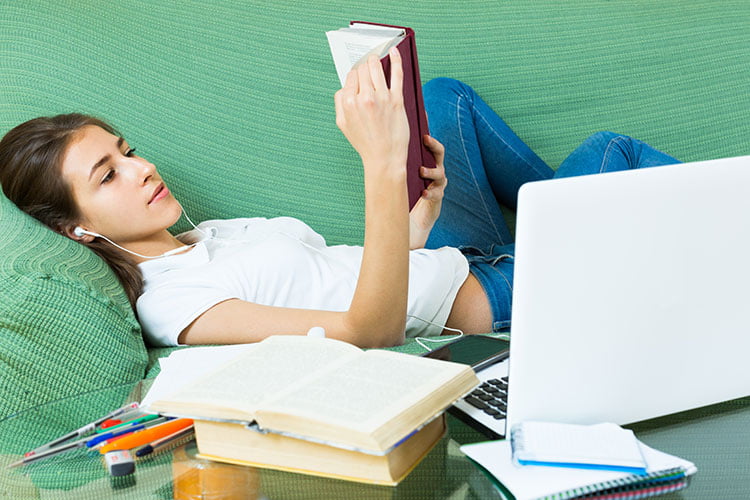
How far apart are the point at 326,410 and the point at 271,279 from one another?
2.37 ft

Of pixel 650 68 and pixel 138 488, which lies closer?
pixel 138 488

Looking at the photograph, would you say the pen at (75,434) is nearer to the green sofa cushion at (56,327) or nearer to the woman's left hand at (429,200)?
the green sofa cushion at (56,327)

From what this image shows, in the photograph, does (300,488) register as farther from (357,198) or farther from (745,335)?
(357,198)

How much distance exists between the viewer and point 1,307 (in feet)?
3.43

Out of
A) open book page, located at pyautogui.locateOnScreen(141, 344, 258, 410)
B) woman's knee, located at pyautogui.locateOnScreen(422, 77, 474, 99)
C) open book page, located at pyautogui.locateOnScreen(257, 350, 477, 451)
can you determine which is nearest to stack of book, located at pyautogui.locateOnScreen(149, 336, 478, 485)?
open book page, located at pyautogui.locateOnScreen(257, 350, 477, 451)

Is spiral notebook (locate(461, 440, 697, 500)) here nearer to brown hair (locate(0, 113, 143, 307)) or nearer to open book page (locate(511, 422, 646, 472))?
open book page (locate(511, 422, 646, 472))

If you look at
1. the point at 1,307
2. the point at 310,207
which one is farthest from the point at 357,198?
the point at 1,307

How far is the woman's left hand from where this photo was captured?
1435 mm

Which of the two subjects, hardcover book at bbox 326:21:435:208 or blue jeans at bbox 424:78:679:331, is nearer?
hardcover book at bbox 326:21:435:208

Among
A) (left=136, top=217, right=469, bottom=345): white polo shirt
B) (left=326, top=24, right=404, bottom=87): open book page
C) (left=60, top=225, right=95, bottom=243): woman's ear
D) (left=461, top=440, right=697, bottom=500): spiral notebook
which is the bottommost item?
(left=136, top=217, right=469, bottom=345): white polo shirt

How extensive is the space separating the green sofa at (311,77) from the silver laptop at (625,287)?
3.37 ft

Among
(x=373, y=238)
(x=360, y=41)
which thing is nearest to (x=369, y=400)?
(x=373, y=238)

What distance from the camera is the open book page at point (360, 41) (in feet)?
3.85

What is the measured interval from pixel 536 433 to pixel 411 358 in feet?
0.47
